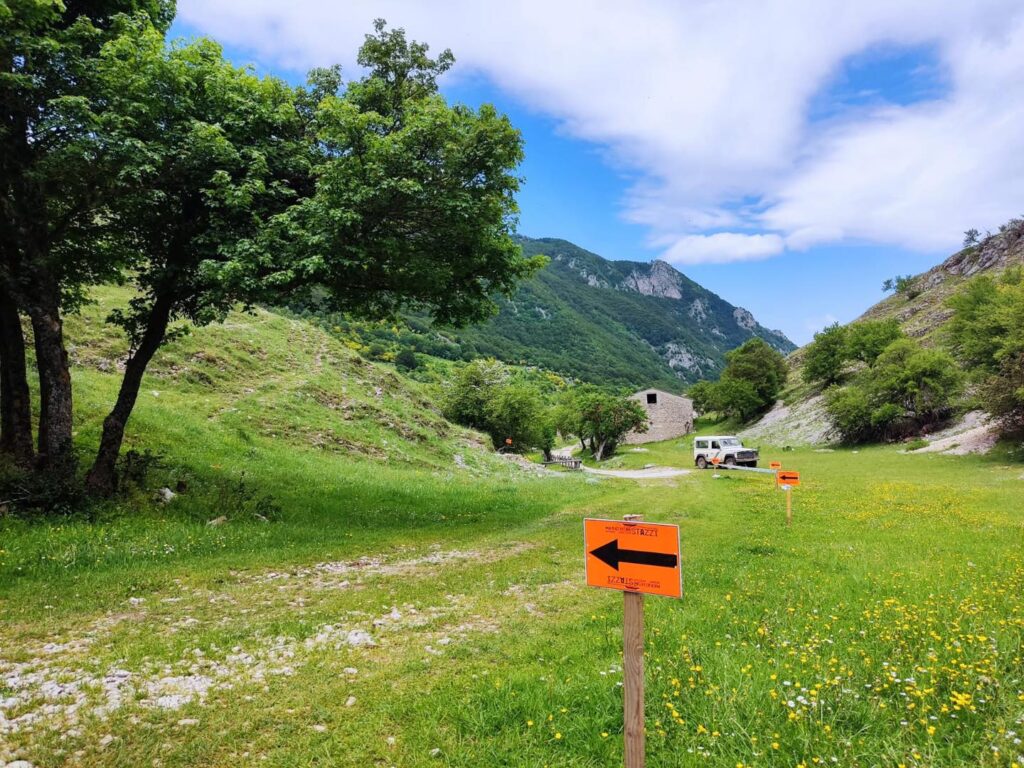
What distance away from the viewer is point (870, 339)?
80875mm

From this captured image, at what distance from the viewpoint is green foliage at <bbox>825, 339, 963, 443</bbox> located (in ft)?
183

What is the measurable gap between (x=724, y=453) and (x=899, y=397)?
28.4m

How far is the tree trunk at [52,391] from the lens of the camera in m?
12.6

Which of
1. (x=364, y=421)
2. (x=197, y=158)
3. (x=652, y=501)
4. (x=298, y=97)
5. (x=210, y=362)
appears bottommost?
(x=652, y=501)

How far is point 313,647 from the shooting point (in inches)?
266

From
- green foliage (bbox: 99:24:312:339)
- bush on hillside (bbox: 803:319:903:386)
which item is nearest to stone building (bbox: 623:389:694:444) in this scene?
bush on hillside (bbox: 803:319:903:386)

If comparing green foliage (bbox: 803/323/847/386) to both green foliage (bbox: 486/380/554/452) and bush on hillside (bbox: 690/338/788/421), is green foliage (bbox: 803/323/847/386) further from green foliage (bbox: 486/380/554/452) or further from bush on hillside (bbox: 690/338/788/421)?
green foliage (bbox: 486/380/554/452)

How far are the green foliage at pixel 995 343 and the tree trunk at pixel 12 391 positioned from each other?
52314 millimetres

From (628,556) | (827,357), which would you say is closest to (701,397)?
(827,357)

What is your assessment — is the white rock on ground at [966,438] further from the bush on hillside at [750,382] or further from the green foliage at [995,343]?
the bush on hillside at [750,382]

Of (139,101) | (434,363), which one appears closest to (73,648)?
(139,101)

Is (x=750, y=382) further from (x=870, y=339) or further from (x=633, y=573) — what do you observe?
(x=633, y=573)

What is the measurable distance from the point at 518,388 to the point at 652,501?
42.1 m

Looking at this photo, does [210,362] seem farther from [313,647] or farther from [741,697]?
[741,697]
